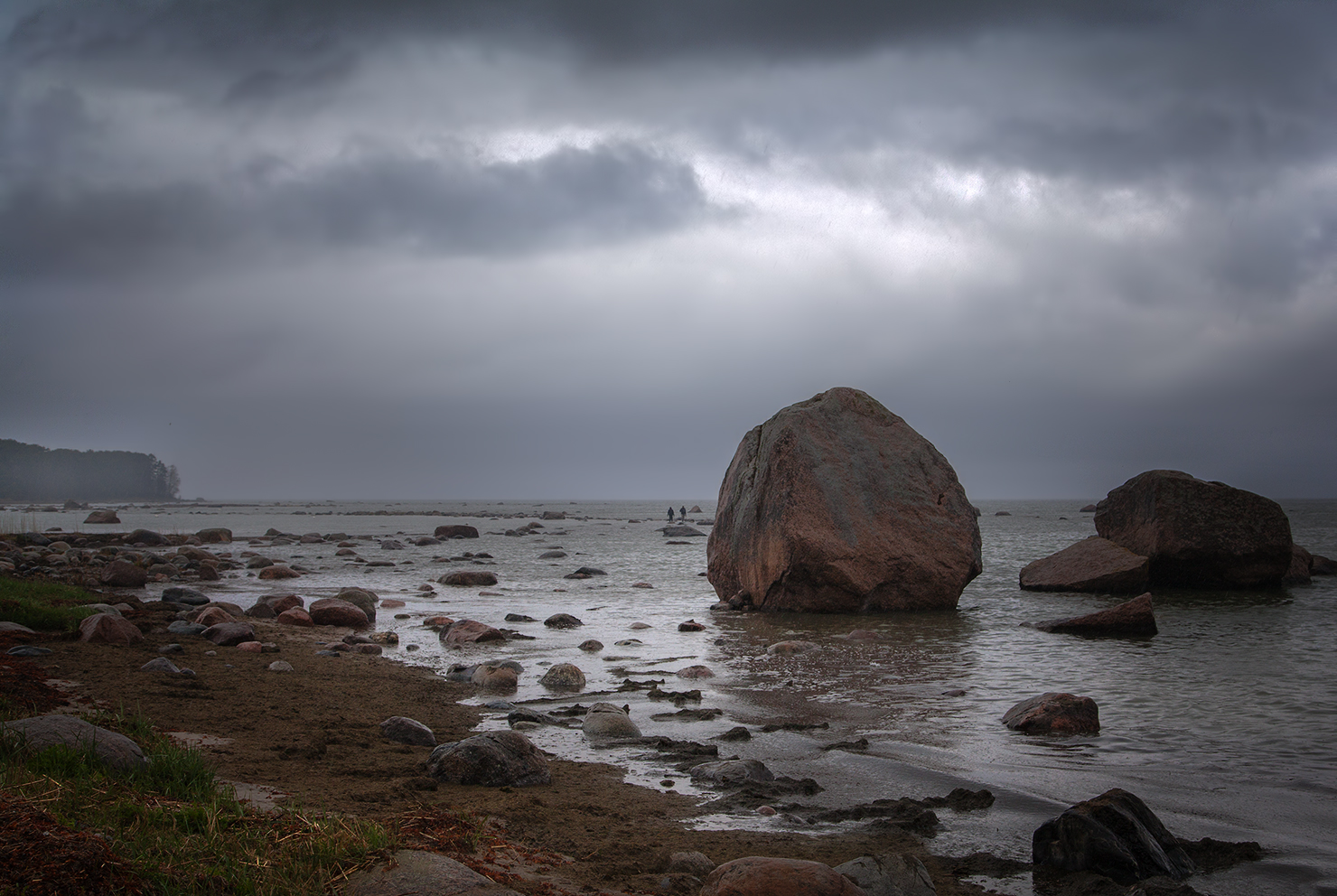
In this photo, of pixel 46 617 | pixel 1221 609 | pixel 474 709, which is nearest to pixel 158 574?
pixel 46 617

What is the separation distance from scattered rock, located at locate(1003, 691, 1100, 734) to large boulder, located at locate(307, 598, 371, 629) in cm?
1200

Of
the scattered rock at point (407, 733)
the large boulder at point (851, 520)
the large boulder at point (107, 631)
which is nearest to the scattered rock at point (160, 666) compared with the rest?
the large boulder at point (107, 631)

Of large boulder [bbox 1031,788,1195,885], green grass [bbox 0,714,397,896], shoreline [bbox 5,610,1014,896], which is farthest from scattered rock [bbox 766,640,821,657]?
green grass [bbox 0,714,397,896]

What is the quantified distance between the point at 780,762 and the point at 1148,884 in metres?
2.96

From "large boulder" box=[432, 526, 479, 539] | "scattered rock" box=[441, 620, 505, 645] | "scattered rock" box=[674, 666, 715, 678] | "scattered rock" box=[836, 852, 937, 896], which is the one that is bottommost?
"large boulder" box=[432, 526, 479, 539]

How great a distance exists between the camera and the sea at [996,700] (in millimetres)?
5195

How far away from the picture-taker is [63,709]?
19.0 ft

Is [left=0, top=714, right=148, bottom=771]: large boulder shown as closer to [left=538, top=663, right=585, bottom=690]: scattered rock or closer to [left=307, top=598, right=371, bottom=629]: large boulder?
[left=538, top=663, right=585, bottom=690]: scattered rock

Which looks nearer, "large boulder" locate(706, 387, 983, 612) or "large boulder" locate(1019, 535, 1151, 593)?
"large boulder" locate(706, 387, 983, 612)

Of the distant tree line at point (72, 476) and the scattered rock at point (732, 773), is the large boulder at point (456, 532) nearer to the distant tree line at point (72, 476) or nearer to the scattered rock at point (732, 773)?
the scattered rock at point (732, 773)

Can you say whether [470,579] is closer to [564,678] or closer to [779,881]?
[564,678]

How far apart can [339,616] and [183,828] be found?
472 inches

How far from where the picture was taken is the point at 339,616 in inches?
584

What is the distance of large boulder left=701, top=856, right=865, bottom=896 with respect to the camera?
347cm
